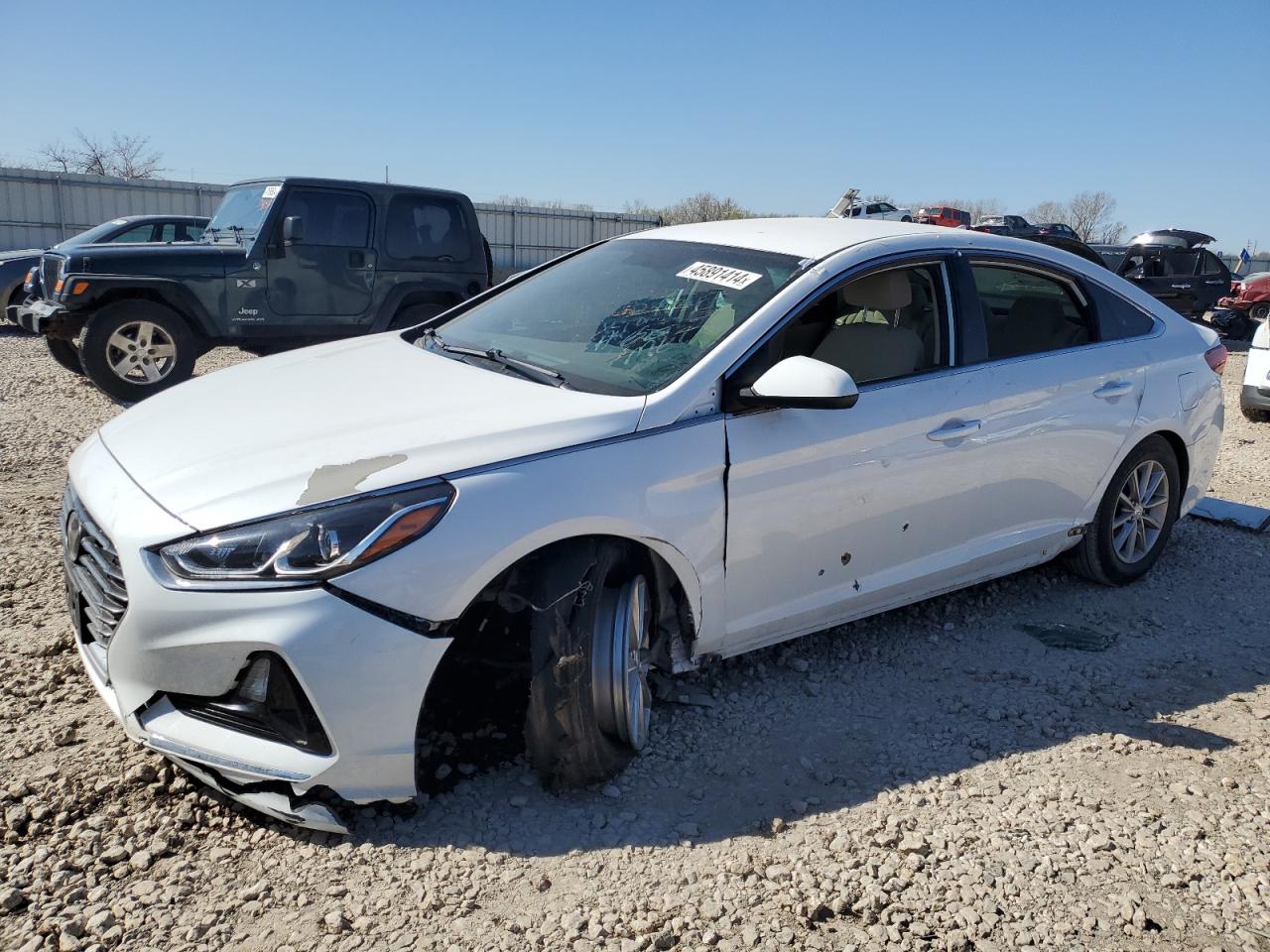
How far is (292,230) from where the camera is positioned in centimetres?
902

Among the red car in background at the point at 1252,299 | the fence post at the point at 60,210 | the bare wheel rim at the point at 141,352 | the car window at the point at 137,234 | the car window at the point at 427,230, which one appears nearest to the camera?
the bare wheel rim at the point at 141,352

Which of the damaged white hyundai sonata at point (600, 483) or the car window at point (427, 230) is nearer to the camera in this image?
the damaged white hyundai sonata at point (600, 483)

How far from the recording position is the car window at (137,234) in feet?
39.8

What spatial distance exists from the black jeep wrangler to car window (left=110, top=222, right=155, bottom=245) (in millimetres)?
2724

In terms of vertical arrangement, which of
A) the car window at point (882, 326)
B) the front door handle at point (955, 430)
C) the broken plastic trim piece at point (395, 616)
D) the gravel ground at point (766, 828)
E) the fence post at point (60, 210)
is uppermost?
the fence post at point (60, 210)

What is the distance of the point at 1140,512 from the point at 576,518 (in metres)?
3.14

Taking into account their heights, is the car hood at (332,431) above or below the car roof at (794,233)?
below

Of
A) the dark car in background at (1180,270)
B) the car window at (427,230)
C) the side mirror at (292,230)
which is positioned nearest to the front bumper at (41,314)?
the side mirror at (292,230)

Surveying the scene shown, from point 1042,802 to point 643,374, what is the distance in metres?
1.76

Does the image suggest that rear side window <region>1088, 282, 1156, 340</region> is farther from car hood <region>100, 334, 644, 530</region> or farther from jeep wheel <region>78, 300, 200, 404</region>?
jeep wheel <region>78, 300, 200, 404</region>

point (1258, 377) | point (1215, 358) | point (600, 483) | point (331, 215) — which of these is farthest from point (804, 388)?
point (1258, 377)

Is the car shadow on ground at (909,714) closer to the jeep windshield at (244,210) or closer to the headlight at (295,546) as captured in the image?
the headlight at (295,546)

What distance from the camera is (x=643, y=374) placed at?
→ 10.4 ft

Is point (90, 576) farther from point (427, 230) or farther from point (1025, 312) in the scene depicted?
point (427, 230)
